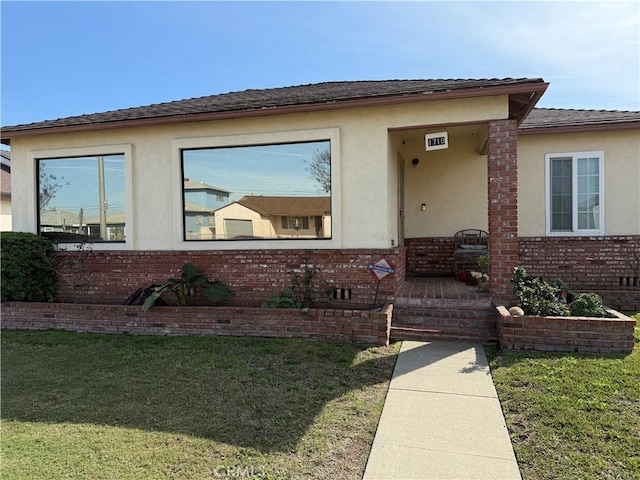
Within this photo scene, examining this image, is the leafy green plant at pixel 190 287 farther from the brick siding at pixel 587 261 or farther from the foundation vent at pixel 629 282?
the foundation vent at pixel 629 282

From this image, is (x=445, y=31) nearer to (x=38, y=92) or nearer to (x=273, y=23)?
(x=273, y=23)

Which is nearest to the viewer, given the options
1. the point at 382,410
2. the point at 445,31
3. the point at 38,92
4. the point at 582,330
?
the point at 382,410

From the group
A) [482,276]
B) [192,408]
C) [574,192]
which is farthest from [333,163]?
[574,192]

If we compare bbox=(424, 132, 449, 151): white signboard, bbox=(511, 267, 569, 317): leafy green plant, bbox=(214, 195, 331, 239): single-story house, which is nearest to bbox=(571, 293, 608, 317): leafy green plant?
bbox=(511, 267, 569, 317): leafy green plant

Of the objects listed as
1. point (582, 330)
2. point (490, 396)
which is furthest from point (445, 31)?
point (490, 396)

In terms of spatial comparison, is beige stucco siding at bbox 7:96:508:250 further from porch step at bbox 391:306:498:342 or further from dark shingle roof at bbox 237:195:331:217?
porch step at bbox 391:306:498:342

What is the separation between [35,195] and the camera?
24.9ft

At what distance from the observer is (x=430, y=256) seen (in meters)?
8.91

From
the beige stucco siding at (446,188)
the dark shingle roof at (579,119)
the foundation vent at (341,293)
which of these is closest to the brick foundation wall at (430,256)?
the beige stucco siding at (446,188)

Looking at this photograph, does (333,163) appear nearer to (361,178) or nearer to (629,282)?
(361,178)

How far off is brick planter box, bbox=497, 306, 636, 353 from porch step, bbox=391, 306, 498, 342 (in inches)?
19.7

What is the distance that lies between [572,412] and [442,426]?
3.69ft

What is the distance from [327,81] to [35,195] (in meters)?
7.34

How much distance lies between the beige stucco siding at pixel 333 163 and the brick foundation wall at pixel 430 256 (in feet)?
1.23
